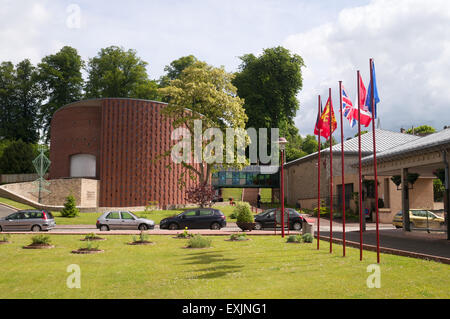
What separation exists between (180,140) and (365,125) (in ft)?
103

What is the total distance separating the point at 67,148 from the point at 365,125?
128ft

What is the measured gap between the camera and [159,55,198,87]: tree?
69.0 m

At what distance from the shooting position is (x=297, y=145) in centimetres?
9931

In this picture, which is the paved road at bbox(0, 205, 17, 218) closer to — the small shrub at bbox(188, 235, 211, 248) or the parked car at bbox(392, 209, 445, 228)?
the small shrub at bbox(188, 235, 211, 248)

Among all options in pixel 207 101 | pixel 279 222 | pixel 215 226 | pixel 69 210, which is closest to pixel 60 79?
pixel 207 101

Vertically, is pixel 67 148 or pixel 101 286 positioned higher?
pixel 67 148

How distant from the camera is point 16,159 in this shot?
57938 mm

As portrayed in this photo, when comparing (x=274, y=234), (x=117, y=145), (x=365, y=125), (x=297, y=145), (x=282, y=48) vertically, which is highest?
(x=282, y=48)

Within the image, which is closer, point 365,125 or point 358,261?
point 358,261

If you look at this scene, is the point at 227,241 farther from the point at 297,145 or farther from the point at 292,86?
the point at 297,145

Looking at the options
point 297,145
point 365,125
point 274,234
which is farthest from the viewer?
point 297,145

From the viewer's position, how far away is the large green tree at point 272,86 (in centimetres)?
6119
